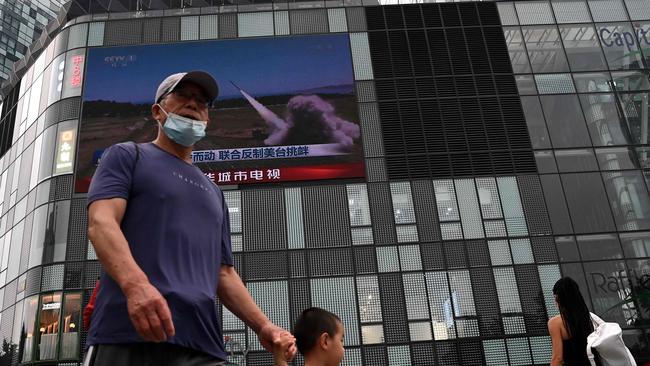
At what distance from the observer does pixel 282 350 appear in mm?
2281

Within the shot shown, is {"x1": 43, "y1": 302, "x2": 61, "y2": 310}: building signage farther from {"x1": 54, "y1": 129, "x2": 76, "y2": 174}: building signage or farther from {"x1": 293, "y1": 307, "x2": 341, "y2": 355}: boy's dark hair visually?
{"x1": 293, "y1": 307, "x2": 341, "y2": 355}: boy's dark hair

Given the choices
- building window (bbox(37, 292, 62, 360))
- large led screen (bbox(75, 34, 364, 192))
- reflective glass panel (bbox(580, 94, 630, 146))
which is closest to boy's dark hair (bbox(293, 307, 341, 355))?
large led screen (bbox(75, 34, 364, 192))

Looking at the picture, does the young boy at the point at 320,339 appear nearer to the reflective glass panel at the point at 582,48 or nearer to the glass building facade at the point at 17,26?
the reflective glass panel at the point at 582,48

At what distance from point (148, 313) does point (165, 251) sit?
0.38 metres

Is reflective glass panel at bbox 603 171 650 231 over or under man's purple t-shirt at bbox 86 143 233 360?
over

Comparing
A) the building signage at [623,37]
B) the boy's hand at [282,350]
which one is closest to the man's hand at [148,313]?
the boy's hand at [282,350]

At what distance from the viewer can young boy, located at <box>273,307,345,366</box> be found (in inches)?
138

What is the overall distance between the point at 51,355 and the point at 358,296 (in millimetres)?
11062

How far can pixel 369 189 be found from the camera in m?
22.0

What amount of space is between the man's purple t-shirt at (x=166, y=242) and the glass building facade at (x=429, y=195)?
18.0 m

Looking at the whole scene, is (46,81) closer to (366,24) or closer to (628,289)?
(366,24)

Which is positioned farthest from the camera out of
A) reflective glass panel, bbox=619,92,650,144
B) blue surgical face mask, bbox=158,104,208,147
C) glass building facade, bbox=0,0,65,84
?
glass building facade, bbox=0,0,65,84

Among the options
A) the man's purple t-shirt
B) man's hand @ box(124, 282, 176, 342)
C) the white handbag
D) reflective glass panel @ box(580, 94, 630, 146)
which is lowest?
the white handbag

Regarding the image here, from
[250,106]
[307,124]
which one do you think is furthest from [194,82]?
[250,106]
